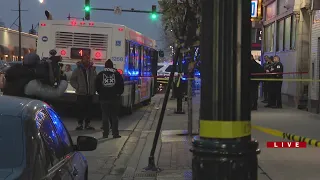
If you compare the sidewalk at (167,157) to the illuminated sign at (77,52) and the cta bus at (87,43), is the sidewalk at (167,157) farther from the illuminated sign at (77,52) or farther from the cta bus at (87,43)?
the illuminated sign at (77,52)

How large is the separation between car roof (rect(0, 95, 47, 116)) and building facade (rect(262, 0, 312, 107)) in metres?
12.3

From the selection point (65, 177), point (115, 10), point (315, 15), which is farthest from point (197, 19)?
point (115, 10)

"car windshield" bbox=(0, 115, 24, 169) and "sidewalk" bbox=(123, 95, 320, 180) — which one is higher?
"car windshield" bbox=(0, 115, 24, 169)

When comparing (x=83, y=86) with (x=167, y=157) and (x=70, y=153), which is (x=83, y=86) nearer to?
(x=167, y=157)

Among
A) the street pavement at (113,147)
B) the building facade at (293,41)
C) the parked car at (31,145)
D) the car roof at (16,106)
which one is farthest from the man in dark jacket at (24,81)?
the building facade at (293,41)

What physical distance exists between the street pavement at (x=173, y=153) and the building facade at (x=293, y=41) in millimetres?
2520

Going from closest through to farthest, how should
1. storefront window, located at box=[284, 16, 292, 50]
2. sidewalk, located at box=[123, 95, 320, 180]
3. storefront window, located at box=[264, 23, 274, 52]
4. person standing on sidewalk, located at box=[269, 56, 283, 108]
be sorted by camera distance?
1. sidewalk, located at box=[123, 95, 320, 180]
2. person standing on sidewalk, located at box=[269, 56, 283, 108]
3. storefront window, located at box=[284, 16, 292, 50]
4. storefront window, located at box=[264, 23, 274, 52]

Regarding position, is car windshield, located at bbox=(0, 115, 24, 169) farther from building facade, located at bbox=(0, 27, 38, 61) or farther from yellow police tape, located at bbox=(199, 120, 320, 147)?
building facade, located at bbox=(0, 27, 38, 61)

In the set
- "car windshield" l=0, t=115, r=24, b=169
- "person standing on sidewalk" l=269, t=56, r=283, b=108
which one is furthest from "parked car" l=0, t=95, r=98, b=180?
"person standing on sidewalk" l=269, t=56, r=283, b=108

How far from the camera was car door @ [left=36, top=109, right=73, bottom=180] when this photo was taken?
3383mm

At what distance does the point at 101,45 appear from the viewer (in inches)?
560

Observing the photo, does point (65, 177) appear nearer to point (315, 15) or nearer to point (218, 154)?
point (218, 154)

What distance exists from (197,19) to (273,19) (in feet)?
41.8

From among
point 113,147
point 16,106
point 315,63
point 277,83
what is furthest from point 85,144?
point 277,83
